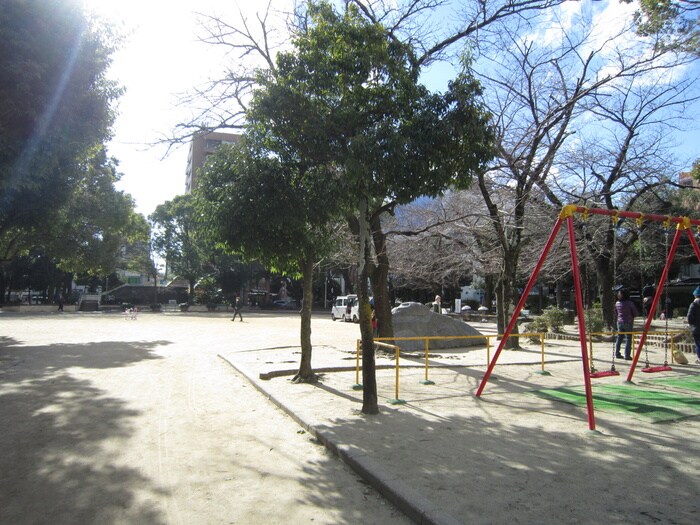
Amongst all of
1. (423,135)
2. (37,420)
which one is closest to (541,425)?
(423,135)

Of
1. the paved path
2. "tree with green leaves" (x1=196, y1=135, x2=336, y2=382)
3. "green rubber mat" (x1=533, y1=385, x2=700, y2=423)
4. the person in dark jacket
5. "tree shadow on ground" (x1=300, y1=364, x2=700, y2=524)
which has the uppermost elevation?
"tree with green leaves" (x1=196, y1=135, x2=336, y2=382)

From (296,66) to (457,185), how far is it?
292 cm

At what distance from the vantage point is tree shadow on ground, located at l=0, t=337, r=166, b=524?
3.92m

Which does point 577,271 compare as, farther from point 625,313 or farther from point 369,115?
point 625,313

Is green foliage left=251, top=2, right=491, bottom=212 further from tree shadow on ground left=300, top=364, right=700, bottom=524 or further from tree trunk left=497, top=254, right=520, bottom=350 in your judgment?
tree trunk left=497, top=254, right=520, bottom=350

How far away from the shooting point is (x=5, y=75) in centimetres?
639

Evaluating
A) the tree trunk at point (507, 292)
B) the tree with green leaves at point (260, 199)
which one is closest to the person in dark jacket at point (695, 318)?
the tree trunk at point (507, 292)

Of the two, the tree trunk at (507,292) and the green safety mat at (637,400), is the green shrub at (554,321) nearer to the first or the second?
the tree trunk at (507,292)

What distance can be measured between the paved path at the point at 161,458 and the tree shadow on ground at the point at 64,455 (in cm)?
1

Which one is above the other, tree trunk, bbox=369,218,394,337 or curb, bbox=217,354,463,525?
tree trunk, bbox=369,218,394,337

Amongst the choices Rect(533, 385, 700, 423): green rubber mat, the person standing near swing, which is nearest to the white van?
the person standing near swing

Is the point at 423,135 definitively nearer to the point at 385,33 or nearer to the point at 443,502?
the point at 385,33

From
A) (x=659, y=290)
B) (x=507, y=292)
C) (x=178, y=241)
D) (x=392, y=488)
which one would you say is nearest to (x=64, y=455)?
(x=392, y=488)

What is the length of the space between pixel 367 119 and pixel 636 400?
6.14 m
